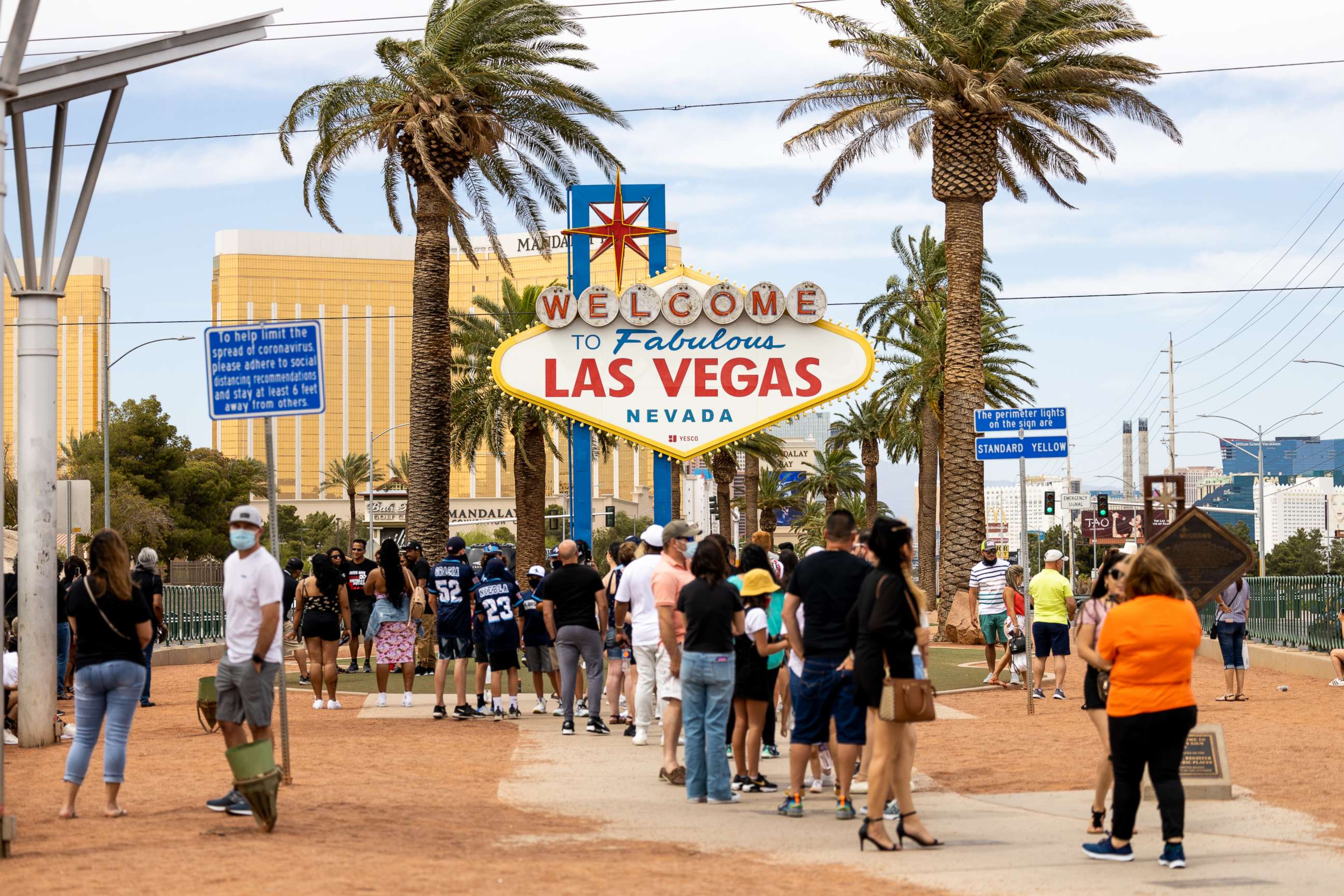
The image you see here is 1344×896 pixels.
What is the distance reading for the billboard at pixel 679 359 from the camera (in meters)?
19.6

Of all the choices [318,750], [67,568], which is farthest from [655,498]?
[318,750]

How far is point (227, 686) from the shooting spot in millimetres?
8672

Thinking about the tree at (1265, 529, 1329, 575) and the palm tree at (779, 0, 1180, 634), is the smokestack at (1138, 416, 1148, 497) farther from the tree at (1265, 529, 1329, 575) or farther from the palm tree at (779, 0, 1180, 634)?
the palm tree at (779, 0, 1180, 634)

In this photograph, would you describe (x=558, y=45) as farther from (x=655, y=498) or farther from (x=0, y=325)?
(x=0, y=325)

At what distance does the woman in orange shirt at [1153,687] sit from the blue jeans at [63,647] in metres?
10.8

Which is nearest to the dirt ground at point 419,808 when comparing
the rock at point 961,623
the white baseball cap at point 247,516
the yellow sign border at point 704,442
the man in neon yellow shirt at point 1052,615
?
the man in neon yellow shirt at point 1052,615

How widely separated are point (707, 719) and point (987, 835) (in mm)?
2007

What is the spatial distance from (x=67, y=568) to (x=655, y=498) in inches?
323

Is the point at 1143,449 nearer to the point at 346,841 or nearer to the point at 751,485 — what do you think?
the point at 751,485

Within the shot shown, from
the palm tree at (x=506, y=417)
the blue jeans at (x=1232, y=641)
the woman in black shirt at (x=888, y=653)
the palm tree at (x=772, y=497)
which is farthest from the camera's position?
the palm tree at (x=772, y=497)

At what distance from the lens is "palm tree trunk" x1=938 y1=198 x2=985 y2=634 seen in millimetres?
28562

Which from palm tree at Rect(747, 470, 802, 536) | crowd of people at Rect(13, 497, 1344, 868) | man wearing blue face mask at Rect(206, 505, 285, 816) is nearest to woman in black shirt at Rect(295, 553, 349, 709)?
crowd of people at Rect(13, 497, 1344, 868)

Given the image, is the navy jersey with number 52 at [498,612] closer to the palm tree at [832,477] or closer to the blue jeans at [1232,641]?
the blue jeans at [1232,641]

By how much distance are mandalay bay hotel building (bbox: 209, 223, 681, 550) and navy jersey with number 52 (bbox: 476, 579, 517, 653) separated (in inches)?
5342
